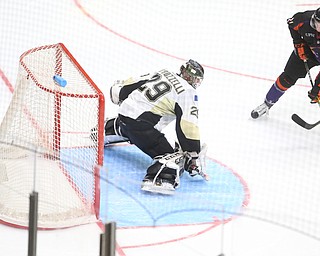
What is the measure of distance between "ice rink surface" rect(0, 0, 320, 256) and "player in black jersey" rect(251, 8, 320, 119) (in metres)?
0.14

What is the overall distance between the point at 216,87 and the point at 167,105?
1460mm

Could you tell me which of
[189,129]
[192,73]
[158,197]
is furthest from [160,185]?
[158,197]

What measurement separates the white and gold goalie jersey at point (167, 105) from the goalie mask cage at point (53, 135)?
0.35m

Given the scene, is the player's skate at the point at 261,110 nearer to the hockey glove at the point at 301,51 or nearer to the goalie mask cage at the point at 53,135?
the hockey glove at the point at 301,51

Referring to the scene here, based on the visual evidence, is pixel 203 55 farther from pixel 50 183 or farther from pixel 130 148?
pixel 50 183

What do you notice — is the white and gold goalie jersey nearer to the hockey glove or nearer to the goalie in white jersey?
the goalie in white jersey

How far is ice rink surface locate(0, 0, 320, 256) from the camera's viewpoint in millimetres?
2424

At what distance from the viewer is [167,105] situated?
12.6ft

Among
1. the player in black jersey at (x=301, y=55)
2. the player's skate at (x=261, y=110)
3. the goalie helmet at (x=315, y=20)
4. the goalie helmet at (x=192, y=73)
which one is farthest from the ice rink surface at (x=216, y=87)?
the goalie helmet at (x=315, y=20)

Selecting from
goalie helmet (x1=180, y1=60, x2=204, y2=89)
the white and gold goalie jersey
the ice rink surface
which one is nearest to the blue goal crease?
the ice rink surface

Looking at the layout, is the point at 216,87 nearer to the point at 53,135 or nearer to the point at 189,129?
the point at 189,129

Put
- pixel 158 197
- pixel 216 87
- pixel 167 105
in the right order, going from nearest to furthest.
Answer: pixel 158 197, pixel 167 105, pixel 216 87

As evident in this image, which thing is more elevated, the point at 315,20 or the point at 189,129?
the point at 315,20

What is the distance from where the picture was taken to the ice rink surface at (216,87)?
2424mm
